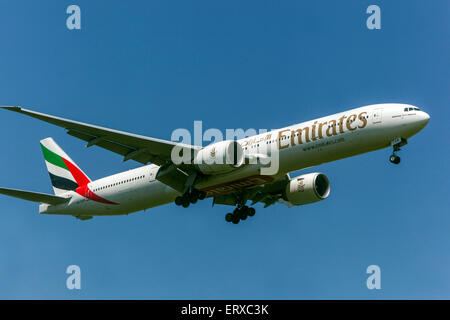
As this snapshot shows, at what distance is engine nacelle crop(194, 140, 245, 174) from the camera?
3628cm

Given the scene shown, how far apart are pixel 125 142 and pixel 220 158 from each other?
17.0ft

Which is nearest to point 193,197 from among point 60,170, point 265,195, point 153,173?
point 153,173

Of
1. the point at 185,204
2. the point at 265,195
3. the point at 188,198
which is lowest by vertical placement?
the point at 185,204

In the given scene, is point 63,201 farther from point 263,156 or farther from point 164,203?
point 263,156

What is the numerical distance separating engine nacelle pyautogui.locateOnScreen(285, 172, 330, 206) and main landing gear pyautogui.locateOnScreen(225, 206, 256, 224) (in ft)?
7.88

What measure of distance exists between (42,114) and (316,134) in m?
13.5

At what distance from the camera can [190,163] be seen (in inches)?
1499

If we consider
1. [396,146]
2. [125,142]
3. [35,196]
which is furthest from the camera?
[35,196]

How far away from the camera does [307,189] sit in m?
42.2

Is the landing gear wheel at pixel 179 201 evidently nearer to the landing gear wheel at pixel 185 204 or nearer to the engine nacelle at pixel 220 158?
the landing gear wheel at pixel 185 204

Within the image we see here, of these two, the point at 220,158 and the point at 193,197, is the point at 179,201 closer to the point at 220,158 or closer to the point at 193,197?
the point at 193,197

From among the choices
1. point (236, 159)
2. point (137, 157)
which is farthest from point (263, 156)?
point (137, 157)
